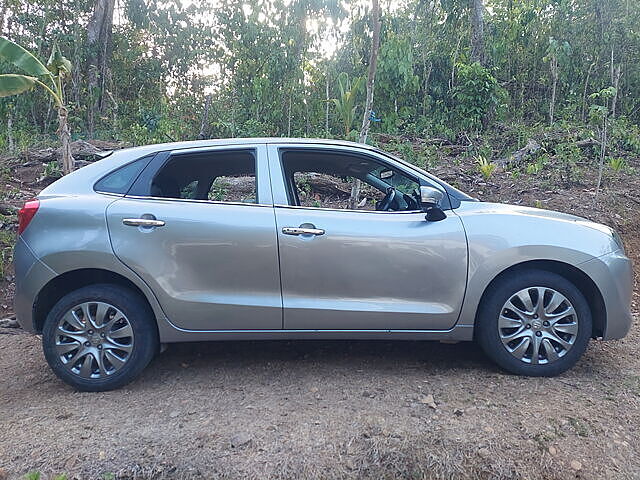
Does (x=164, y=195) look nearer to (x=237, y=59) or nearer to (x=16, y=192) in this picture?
(x=16, y=192)

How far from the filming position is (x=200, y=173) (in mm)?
4230

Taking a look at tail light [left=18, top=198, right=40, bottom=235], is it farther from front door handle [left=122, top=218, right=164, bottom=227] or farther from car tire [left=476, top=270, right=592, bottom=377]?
car tire [left=476, top=270, right=592, bottom=377]

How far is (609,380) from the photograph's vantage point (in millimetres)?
3789

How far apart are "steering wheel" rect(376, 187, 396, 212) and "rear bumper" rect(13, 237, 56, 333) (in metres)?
2.42

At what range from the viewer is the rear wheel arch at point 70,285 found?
12.2 feet

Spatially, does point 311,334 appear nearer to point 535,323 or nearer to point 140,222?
point 140,222

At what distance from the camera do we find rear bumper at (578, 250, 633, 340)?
3.74 m

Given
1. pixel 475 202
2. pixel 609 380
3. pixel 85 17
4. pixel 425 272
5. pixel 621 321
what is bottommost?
pixel 609 380

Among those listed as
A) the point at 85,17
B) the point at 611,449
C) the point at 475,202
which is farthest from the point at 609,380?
the point at 85,17

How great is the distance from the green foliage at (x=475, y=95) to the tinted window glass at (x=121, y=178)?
9.28m

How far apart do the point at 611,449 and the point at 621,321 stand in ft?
3.58

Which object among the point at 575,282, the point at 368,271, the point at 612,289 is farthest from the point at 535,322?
the point at 368,271

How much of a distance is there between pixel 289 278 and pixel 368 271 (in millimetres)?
533

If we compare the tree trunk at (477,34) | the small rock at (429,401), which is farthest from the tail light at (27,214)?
the tree trunk at (477,34)
